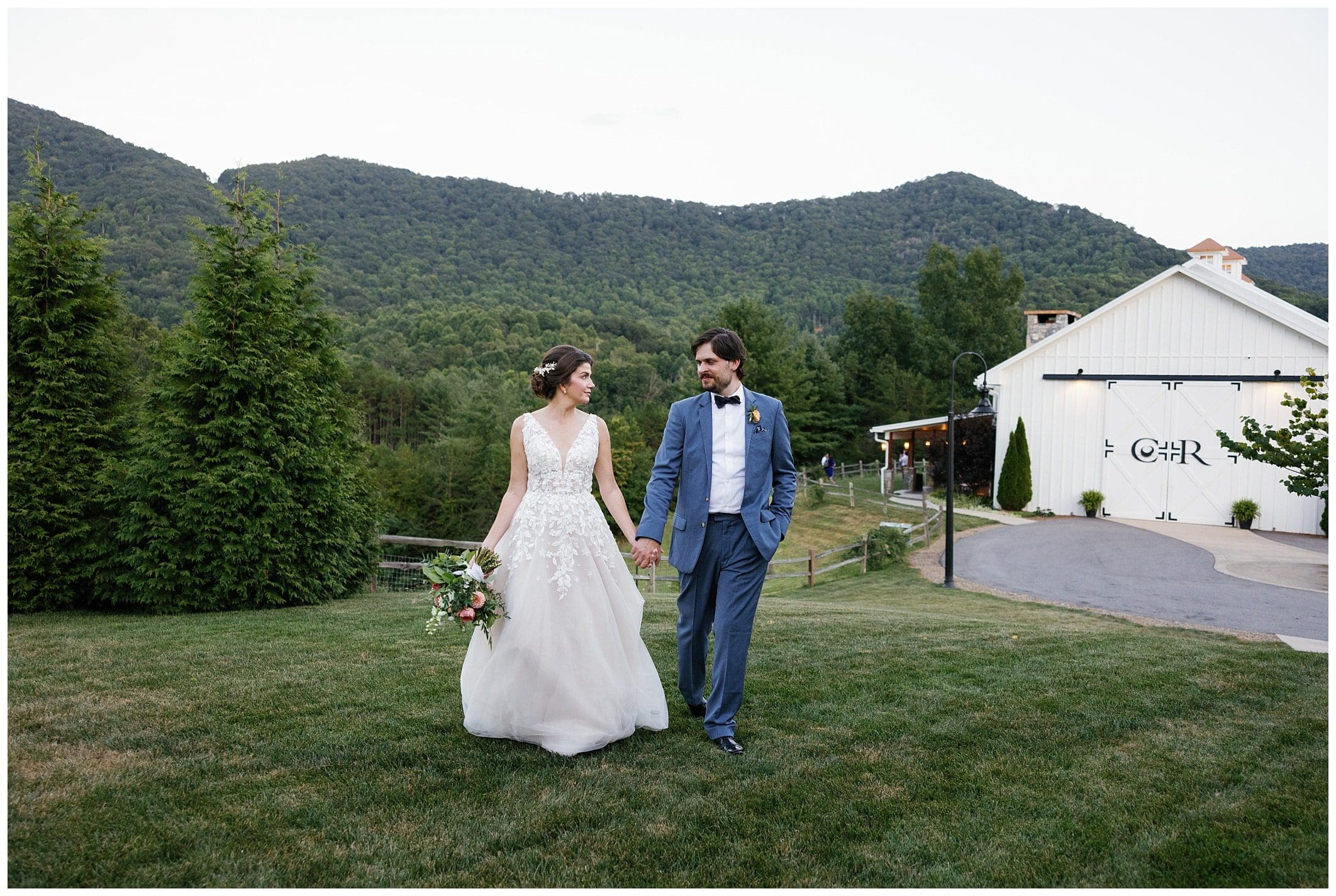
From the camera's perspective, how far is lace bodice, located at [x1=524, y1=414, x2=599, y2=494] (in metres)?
4.83

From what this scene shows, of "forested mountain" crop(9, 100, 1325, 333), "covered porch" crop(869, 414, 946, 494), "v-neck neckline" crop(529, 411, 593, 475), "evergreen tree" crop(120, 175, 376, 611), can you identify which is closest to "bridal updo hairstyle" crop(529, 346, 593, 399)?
"v-neck neckline" crop(529, 411, 593, 475)

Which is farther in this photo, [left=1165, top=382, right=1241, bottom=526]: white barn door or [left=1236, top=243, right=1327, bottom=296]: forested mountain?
[left=1236, top=243, right=1327, bottom=296]: forested mountain

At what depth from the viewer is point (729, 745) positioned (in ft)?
14.5

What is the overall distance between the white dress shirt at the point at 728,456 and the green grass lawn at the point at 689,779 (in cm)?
125

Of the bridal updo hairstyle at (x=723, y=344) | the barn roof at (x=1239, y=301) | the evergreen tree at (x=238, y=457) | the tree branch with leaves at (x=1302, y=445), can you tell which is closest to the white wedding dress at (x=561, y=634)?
the bridal updo hairstyle at (x=723, y=344)

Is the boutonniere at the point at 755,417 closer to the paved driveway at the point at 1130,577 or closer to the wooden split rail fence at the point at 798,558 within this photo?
the wooden split rail fence at the point at 798,558

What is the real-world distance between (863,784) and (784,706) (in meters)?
1.33

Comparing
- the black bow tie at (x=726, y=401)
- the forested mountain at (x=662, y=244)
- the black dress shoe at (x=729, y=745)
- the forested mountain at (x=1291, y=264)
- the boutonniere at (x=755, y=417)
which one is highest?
the forested mountain at (x=662, y=244)

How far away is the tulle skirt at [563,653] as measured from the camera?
4461 mm

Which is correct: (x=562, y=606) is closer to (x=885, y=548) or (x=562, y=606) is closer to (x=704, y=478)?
(x=704, y=478)

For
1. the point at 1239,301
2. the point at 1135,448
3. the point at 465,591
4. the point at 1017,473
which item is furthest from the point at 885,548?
the point at 465,591

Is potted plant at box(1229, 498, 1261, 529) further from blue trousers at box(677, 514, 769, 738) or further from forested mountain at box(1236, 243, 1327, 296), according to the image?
blue trousers at box(677, 514, 769, 738)

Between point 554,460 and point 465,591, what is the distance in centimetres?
84

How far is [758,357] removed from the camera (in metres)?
43.0
